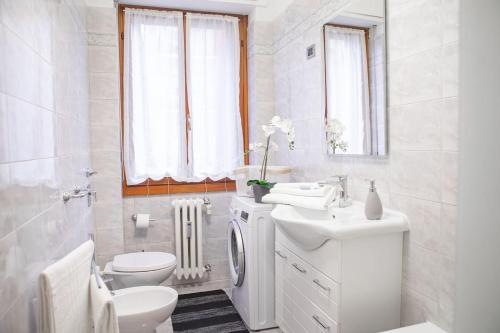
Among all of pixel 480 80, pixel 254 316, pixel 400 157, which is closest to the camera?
pixel 480 80

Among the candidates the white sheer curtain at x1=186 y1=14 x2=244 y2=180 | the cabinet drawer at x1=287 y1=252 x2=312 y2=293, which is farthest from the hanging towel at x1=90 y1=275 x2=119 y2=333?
the white sheer curtain at x1=186 y1=14 x2=244 y2=180

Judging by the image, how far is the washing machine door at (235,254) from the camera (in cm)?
254

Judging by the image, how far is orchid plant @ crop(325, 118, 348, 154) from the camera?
2.22 m

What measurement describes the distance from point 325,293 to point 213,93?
6.67ft

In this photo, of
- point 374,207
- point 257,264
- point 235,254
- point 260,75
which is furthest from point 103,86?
point 374,207

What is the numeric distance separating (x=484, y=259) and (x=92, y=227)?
2.40 m

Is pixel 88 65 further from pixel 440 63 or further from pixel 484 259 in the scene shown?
pixel 484 259

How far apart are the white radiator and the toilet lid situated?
40 centimetres

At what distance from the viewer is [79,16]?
247 cm

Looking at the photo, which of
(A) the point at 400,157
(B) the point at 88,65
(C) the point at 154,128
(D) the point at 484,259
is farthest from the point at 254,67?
(D) the point at 484,259

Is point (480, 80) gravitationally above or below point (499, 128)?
above

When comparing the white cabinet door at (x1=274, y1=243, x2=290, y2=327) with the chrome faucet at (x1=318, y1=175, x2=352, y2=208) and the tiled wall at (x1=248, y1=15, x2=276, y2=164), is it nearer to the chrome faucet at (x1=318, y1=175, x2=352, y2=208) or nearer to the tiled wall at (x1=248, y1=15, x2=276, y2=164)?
the chrome faucet at (x1=318, y1=175, x2=352, y2=208)

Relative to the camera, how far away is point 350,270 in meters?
1.60

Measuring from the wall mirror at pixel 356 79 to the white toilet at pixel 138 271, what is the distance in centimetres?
132
